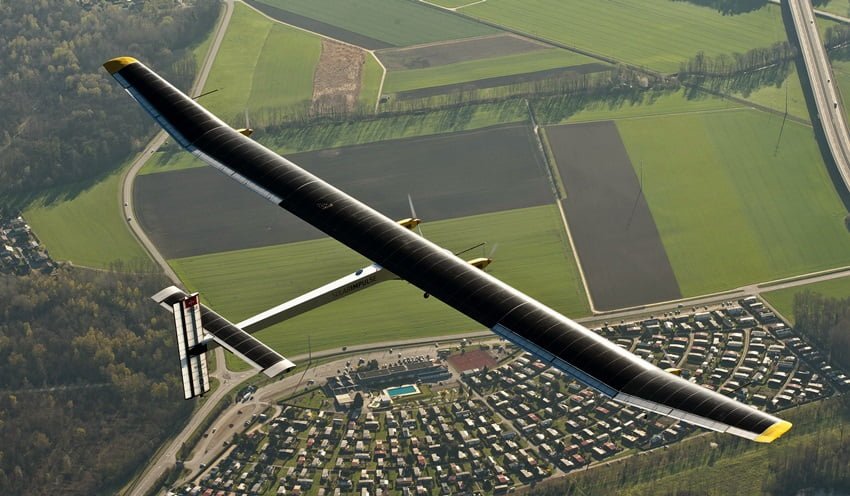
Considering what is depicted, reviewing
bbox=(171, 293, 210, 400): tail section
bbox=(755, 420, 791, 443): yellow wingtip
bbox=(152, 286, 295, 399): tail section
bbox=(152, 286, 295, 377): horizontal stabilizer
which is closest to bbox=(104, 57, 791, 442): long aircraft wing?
bbox=(755, 420, 791, 443): yellow wingtip

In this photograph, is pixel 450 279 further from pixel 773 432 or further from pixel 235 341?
pixel 773 432

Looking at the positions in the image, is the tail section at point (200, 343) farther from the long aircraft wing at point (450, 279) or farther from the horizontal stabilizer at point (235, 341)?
the long aircraft wing at point (450, 279)

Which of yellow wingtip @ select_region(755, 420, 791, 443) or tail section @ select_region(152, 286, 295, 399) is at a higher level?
tail section @ select_region(152, 286, 295, 399)

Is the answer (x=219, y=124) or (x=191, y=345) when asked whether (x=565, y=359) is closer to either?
(x=191, y=345)

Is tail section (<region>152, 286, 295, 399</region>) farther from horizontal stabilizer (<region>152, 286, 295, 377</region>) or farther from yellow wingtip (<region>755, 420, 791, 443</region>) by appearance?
yellow wingtip (<region>755, 420, 791, 443</region>)

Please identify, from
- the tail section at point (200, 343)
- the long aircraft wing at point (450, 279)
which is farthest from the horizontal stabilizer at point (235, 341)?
the long aircraft wing at point (450, 279)

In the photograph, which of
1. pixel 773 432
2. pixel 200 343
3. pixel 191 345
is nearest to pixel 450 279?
pixel 200 343
